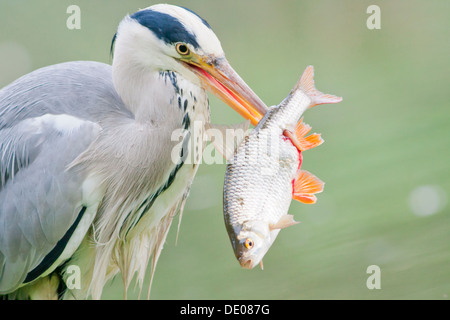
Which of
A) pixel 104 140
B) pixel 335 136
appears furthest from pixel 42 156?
pixel 335 136

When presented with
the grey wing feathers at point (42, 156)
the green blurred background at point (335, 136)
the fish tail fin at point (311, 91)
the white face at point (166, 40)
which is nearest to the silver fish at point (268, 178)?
the fish tail fin at point (311, 91)

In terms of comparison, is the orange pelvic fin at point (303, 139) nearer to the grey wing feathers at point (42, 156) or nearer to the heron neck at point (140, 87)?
the heron neck at point (140, 87)

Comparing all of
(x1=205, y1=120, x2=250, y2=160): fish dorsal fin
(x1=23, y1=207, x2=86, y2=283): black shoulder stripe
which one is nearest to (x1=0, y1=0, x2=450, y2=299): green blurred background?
(x1=23, y1=207, x2=86, y2=283): black shoulder stripe

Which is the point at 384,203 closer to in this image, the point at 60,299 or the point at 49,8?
the point at 60,299

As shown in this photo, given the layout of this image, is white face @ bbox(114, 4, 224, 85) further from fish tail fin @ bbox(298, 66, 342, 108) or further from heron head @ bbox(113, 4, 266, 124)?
fish tail fin @ bbox(298, 66, 342, 108)

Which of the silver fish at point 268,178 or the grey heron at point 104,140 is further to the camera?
the grey heron at point 104,140

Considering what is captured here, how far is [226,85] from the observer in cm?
240

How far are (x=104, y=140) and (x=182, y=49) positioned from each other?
41 cm

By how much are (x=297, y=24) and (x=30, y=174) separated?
4142 mm

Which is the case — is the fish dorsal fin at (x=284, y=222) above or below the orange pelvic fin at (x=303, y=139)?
below

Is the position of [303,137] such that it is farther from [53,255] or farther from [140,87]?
[53,255]

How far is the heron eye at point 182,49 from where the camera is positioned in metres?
2.35

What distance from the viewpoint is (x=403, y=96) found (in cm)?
534
